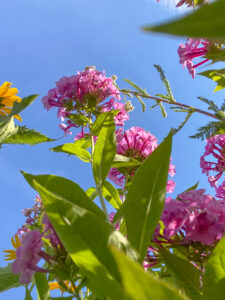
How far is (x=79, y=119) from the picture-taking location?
1.69 meters

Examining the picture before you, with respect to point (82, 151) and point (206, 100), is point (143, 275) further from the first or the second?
point (82, 151)

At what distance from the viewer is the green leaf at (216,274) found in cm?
57

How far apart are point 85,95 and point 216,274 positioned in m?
1.32

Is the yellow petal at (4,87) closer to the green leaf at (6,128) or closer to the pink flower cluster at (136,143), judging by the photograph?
the green leaf at (6,128)

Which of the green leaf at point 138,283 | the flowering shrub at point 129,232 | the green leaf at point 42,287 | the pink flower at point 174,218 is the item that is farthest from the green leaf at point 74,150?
the green leaf at point 138,283

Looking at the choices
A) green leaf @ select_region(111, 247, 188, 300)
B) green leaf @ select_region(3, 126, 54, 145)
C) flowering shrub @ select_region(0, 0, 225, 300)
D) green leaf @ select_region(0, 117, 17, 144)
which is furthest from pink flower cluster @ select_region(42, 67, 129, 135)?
→ green leaf @ select_region(111, 247, 188, 300)

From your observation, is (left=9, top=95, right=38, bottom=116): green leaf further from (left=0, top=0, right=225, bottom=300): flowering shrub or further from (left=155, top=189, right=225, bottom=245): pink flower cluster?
(left=155, top=189, right=225, bottom=245): pink flower cluster

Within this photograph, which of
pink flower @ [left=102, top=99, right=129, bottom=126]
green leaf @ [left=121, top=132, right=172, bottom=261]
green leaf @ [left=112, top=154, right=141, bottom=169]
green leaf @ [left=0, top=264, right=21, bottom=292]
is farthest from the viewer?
pink flower @ [left=102, top=99, right=129, bottom=126]

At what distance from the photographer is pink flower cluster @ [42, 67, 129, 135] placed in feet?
5.62

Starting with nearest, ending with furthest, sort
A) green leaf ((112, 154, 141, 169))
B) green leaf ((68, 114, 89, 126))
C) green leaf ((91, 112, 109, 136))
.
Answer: green leaf ((112, 154, 141, 169)) < green leaf ((91, 112, 109, 136)) < green leaf ((68, 114, 89, 126))

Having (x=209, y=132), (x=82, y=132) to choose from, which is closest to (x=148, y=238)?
(x=209, y=132)

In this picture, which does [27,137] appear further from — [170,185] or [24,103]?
[170,185]

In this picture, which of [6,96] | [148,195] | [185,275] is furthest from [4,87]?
[185,275]

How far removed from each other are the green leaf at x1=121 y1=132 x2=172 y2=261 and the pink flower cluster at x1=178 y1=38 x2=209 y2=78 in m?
0.74
